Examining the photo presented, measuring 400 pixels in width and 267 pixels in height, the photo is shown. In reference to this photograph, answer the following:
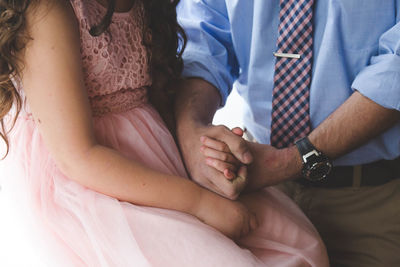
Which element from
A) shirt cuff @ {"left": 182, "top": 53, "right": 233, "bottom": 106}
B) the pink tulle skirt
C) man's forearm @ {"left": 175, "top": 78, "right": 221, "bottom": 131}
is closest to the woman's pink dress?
the pink tulle skirt

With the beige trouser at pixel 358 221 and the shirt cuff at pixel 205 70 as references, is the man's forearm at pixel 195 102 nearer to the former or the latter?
the shirt cuff at pixel 205 70

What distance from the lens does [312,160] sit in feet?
3.87

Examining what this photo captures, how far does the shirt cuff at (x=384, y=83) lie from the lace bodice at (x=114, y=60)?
0.54m

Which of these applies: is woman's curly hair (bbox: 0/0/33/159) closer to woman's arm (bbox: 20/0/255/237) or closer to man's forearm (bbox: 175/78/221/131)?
woman's arm (bbox: 20/0/255/237)

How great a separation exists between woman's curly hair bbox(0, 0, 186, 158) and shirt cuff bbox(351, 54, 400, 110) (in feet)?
1.62

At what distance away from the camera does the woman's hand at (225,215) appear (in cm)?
96

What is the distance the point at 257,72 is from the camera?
4.43ft

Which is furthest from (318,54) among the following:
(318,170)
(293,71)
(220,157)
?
(220,157)

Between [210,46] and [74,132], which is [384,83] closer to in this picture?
[210,46]

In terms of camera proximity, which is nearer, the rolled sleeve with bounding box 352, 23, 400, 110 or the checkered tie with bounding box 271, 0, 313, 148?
the rolled sleeve with bounding box 352, 23, 400, 110

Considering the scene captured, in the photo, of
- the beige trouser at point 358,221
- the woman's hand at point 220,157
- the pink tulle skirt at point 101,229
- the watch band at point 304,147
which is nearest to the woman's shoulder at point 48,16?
the pink tulle skirt at point 101,229

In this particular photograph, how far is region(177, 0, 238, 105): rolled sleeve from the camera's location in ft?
4.47

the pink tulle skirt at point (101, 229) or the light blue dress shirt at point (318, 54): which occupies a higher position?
the light blue dress shirt at point (318, 54)

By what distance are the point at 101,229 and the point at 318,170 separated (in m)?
0.60
